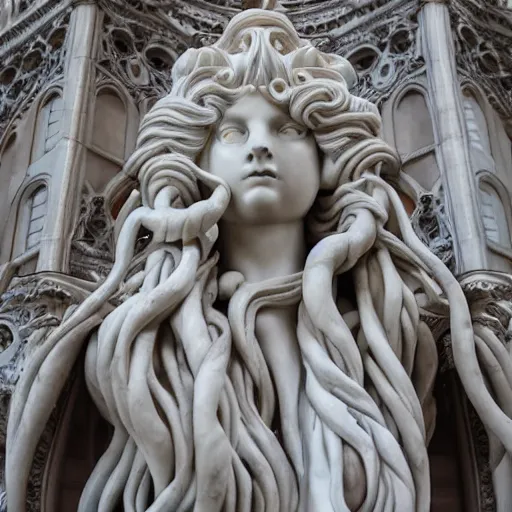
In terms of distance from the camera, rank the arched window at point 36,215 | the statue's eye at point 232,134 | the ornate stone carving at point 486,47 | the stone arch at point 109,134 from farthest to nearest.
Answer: the ornate stone carving at point 486,47 → the stone arch at point 109,134 → the arched window at point 36,215 → the statue's eye at point 232,134

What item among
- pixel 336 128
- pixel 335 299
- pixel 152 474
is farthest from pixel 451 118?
Result: pixel 152 474

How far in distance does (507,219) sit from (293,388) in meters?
2.53

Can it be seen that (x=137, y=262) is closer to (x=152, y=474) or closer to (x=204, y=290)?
(x=204, y=290)

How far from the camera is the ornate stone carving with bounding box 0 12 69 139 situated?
17.3ft

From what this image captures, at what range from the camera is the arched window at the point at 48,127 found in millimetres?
4937

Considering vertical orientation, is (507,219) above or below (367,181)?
above

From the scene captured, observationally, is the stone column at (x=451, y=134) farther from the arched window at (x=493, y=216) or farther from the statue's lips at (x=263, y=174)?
the statue's lips at (x=263, y=174)

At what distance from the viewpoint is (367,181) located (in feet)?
9.30

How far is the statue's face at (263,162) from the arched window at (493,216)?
1901mm

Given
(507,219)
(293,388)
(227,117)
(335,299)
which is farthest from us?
(507,219)

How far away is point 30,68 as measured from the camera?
5461 millimetres

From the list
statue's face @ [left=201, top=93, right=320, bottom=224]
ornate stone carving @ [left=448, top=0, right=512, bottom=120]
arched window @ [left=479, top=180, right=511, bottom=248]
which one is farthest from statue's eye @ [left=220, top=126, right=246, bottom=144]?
ornate stone carving @ [left=448, top=0, right=512, bottom=120]

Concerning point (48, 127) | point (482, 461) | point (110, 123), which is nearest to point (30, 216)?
point (48, 127)

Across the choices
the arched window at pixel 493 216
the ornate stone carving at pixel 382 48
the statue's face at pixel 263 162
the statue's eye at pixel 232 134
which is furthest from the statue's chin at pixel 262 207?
the ornate stone carving at pixel 382 48
